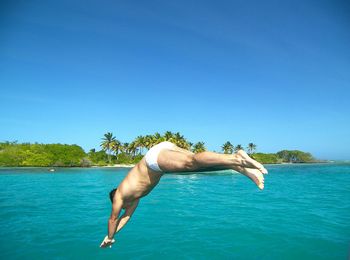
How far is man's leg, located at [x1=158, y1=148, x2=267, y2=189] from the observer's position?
432 centimetres

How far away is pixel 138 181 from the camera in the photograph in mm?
5719

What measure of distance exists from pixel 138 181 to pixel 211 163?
189 centimetres

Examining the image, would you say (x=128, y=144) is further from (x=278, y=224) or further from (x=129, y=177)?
(x=129, y=177)

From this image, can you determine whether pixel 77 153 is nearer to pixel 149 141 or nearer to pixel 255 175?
pixel 149 141

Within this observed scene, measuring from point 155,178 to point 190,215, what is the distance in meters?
12.6

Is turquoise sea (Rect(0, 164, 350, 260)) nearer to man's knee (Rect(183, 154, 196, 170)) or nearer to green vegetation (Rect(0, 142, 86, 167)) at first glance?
man's knee (Rect(183, 154, 196, 170))

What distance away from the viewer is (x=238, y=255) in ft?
33.8

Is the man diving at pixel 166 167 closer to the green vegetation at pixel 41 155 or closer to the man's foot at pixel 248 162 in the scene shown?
the man's foot at pixel 248 162

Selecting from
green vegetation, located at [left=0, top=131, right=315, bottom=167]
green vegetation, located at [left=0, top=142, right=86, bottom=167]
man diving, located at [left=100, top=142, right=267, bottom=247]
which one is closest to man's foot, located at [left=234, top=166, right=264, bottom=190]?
man diving, located at [left=100, top=142, right=267, bottom=247]

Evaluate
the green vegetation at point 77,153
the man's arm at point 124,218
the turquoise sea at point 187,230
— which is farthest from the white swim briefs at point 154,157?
the green vegetation at point 77,153

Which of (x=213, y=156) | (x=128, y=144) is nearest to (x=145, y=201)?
(x=213, y=156)

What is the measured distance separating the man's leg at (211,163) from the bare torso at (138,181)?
1.68 feet

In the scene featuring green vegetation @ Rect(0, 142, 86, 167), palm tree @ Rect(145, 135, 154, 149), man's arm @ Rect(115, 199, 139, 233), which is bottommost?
man's arm @ Rect(115, 199, 139, 233)

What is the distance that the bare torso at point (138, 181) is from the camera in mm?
5574
